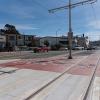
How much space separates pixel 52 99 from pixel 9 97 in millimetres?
1383

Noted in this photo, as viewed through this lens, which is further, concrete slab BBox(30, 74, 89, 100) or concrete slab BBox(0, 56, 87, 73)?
concrete slab BBox(0, 56, 87, 73)

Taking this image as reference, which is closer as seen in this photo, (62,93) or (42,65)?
(62,93)

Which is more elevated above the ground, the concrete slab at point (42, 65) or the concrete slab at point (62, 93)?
the concrete slab at point (42, 65)

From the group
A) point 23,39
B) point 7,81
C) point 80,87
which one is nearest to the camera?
point 80,87

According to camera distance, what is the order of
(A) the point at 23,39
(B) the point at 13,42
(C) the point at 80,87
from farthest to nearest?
(A) the point at 23,39
(B) the point at 13,42
(C) the point at 80,87

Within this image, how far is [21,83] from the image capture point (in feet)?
34.3

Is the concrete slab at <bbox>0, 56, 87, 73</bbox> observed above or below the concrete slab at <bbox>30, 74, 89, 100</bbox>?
above

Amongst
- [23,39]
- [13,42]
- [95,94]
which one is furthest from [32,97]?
[23,39]

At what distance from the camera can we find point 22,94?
27.4 feet

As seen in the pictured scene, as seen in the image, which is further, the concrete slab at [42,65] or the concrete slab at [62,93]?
the concrete slab at [42,65]

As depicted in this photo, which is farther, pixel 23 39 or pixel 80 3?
pixel 23 39

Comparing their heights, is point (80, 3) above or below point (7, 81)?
above

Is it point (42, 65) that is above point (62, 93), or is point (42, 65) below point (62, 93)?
above

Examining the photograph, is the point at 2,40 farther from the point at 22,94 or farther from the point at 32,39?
the point at 22,94
